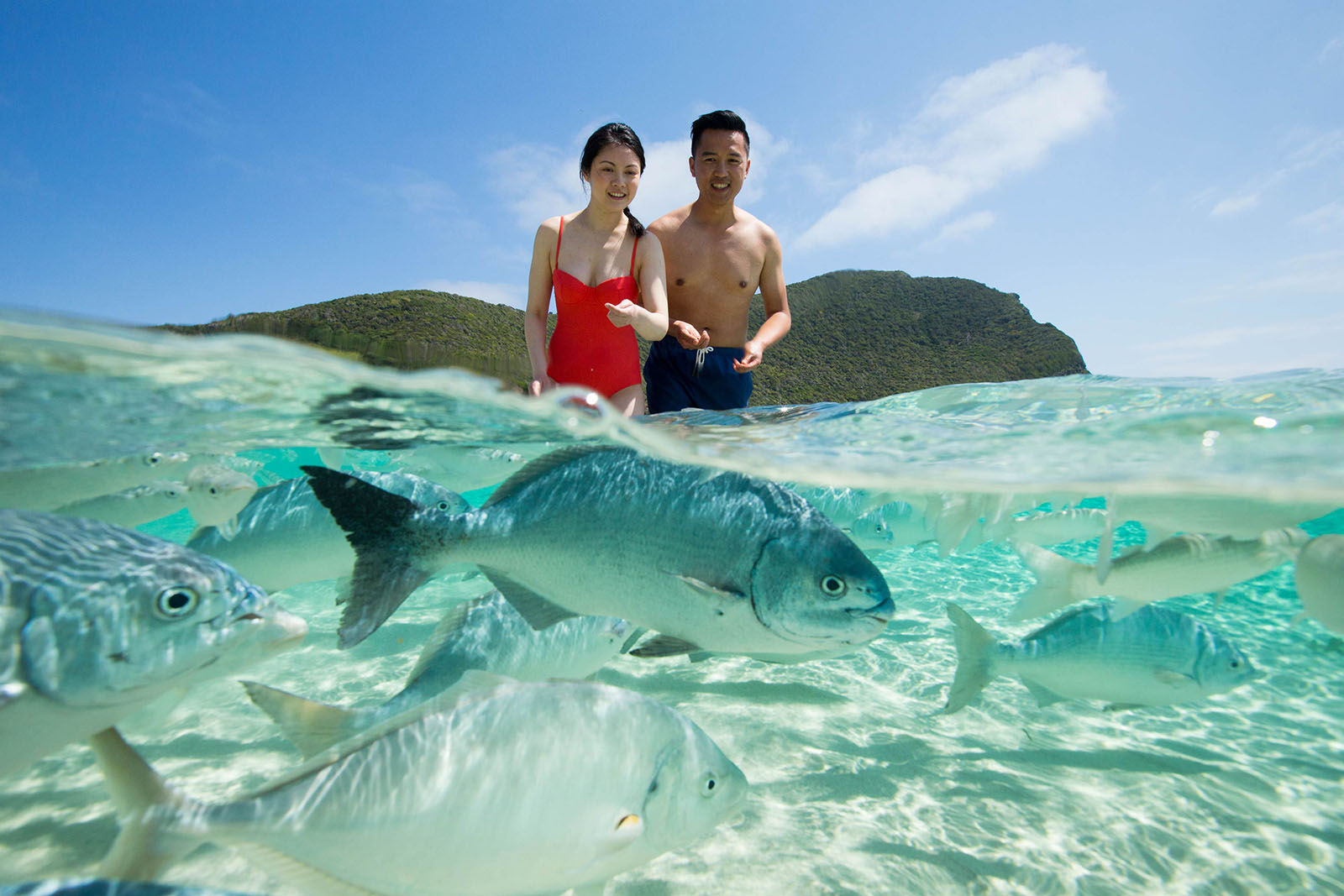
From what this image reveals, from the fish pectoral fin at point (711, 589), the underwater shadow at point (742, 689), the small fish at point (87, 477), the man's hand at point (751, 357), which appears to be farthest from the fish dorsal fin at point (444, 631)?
the small fish at point (87, 477)

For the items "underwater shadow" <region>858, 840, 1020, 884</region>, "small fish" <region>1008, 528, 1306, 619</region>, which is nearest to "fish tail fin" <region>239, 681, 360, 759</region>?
"underwater shadow" <region>858, 840, 1020, 884</region>

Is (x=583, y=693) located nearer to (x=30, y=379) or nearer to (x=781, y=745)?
(x=781, y=745)

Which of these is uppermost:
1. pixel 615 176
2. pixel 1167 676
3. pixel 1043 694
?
pixel 615 176

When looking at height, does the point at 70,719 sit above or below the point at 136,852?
above

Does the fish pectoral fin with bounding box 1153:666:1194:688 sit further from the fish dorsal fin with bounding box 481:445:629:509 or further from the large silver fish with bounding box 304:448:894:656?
the fish dorsal fin with bounding box 481:445:629:509

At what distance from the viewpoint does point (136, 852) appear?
195 cm

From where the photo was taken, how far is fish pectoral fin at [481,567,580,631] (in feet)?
9.39

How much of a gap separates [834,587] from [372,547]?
2.10 m

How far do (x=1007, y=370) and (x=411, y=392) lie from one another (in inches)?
1589

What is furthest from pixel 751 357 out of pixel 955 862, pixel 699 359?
pixel 955 862

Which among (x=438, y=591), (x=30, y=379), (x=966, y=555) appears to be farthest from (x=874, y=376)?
(x=30, y=379)

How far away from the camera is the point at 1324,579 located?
3.73m

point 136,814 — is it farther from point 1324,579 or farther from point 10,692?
point 1324,579

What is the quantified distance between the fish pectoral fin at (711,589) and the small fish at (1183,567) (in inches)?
135
